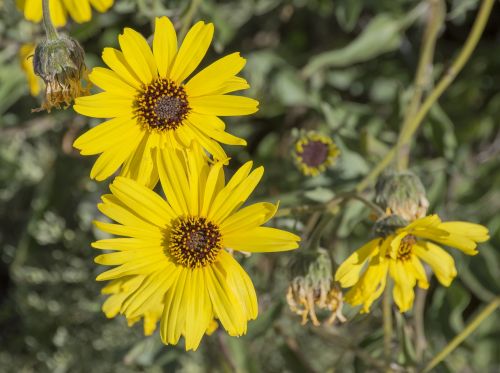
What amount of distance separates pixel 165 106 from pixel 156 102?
0.10ft

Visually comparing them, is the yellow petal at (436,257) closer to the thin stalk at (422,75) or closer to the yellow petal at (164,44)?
the thin stalk at (422,75)

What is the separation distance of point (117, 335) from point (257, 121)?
131cm

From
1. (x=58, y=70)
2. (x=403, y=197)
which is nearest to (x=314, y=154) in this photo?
(x=403, y=197)

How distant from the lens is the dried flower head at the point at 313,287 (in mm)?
2100

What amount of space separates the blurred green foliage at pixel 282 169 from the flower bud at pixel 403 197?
1.16 ft

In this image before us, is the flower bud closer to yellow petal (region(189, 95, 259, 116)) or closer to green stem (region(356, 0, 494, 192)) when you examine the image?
green stem (region(356, 0, 494, 192))

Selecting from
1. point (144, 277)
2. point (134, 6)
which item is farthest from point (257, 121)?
point (144, 277)

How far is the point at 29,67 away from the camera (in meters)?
2.75

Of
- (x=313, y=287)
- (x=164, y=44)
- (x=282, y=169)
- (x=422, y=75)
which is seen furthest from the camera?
(x=282, y=169)

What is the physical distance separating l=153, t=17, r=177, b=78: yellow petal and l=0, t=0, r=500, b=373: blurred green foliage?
0.64 metres

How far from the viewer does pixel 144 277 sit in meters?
2.09

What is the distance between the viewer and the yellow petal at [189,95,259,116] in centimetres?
195

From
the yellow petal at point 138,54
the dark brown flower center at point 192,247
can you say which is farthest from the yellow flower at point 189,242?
the yellow petal at point 138,54

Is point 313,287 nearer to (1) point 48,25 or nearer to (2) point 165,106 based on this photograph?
(2) point 165,106
